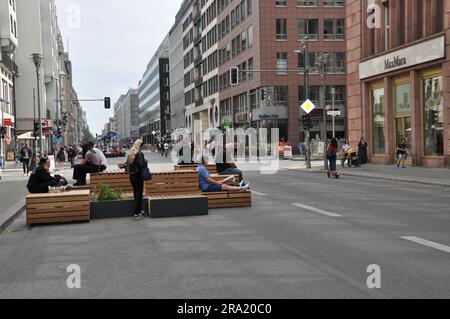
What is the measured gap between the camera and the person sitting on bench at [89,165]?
1681cm

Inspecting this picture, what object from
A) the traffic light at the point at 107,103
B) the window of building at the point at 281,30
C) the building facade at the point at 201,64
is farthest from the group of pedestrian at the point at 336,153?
the building facade at the point at 201,64

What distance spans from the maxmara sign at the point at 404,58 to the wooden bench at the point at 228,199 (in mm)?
16738

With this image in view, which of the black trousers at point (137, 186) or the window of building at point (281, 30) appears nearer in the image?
the black trousers at point (137, 186)

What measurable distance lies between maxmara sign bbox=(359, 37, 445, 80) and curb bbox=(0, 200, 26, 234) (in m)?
19.8

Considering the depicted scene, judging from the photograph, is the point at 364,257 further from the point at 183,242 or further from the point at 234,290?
the point at 183,242

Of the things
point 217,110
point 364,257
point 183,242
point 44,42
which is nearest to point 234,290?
point 364,257

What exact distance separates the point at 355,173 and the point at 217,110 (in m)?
56.0

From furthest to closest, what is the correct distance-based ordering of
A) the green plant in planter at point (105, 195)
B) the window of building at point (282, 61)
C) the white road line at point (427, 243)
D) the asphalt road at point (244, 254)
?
the window of building at point (282, 61), the green plant in planter at point (105, 195), the white road line at point (427, 243), the asphalt road at point (244, 254)

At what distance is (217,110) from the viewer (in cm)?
8125

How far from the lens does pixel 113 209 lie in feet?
41.3

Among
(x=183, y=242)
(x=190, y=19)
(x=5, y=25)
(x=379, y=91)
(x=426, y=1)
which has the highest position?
(x=190, y=19)

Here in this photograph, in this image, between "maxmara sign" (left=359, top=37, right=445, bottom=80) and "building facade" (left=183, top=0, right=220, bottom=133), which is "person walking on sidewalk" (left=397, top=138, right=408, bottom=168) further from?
"building facade" (left=183, top=0, right=220, bottom=133)

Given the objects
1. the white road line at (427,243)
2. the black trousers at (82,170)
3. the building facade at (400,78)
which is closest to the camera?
the white road line at (427,243)

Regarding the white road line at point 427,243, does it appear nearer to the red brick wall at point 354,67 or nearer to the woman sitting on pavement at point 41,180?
the woman sitting on pavement at point 41,180
